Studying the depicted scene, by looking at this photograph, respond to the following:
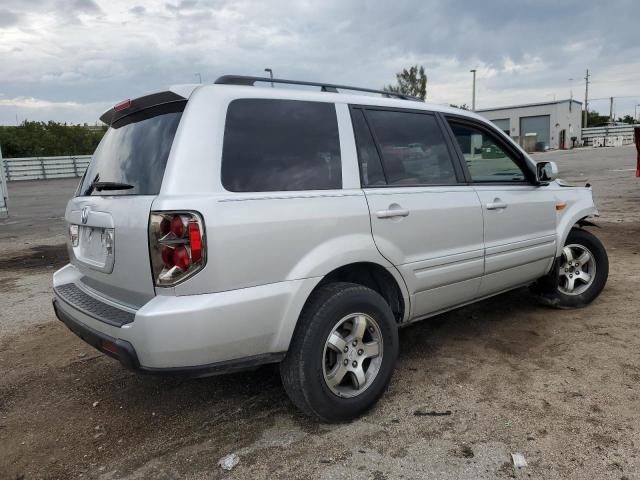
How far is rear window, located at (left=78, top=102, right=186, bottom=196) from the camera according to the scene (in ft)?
8.21

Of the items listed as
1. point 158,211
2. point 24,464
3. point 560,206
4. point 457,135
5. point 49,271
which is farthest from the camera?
point 49,271

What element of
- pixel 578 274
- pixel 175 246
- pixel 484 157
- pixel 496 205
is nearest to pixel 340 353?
pixel 175 246

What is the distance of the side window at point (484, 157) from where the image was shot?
372cm

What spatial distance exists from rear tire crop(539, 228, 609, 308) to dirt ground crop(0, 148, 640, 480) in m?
0.19

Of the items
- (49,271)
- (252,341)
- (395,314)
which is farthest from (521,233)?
→ (49,271)

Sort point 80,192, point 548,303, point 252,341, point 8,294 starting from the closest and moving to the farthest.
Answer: point 252,341
point 80,192
point 548,303
point 8,294

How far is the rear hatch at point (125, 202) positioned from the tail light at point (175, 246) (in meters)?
0.05

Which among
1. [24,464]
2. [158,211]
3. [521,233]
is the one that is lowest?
[24,464]

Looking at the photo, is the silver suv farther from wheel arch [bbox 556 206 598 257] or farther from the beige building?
the beige building

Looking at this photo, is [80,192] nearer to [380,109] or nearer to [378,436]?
[380,109]

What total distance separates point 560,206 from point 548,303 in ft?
3.09

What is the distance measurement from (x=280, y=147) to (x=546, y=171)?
2456 millimetres

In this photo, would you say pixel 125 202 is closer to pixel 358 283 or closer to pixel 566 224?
pixel 358 283

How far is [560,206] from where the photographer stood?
4.29 metres
